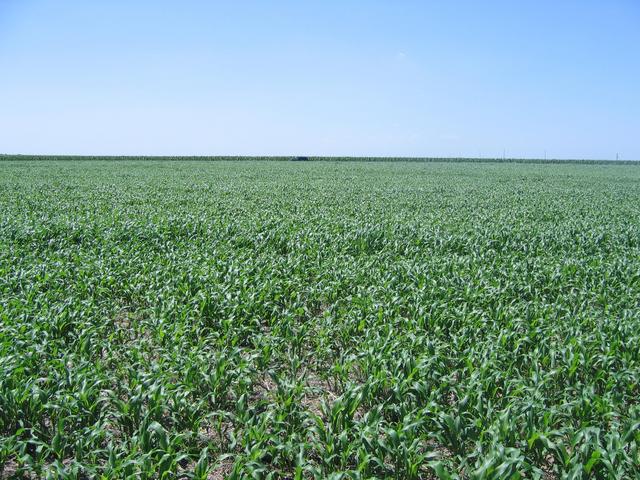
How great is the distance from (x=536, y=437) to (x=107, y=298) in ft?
21.0

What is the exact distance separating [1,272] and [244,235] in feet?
17.9

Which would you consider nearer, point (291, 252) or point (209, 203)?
point (291, 252)

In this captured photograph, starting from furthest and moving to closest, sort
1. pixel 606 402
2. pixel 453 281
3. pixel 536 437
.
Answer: pixel 453 281 → pixel 606 402 → pixel 536 437

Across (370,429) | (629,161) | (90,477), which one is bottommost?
(90,477)

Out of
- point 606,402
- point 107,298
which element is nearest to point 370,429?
point 606,402

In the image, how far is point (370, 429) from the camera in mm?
3645

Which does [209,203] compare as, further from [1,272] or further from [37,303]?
[37,303]

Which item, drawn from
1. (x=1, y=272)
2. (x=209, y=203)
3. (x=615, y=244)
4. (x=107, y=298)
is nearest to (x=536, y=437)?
(x=107, y=298)

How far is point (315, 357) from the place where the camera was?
5.63 meters

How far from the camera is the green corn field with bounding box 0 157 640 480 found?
3621mm

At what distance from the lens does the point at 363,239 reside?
11.9m

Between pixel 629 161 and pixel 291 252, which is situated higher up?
pixel 629 161

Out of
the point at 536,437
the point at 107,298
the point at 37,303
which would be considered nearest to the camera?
Result: the point at 536,437

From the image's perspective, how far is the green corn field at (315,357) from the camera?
3.62 meters
